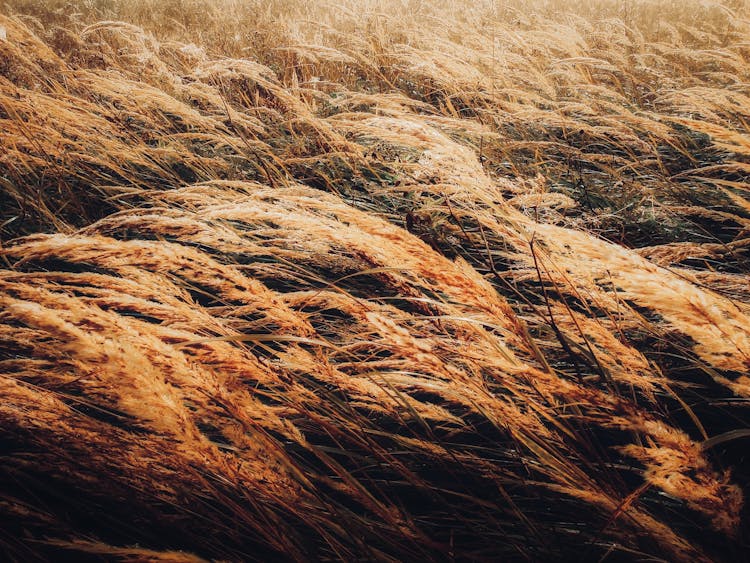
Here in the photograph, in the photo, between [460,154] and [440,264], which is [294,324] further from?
[460,154]

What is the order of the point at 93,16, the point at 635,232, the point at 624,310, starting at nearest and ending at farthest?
the point at 624,310
the point at 635,232
the point at 93,16

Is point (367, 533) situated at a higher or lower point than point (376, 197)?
Answer: lower

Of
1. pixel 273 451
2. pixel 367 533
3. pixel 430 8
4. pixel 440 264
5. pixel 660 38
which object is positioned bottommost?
pixel 367 533

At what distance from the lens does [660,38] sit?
3572mm

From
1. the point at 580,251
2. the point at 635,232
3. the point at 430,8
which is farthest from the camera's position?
the point at 430,8

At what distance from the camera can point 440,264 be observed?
30.8 inches

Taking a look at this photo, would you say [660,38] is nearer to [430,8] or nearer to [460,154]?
[430,8]

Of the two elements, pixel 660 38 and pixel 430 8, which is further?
pixel 430 8

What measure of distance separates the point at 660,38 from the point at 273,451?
4.45 meters

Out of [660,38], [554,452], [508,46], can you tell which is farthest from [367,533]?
[660,38]

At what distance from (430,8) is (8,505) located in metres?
4.84

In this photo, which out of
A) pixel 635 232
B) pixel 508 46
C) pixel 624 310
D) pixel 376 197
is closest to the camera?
pixel 624 310

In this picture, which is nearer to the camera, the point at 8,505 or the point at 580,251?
the point at 8,505

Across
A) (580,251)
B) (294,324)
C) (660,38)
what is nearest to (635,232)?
(580,251)
